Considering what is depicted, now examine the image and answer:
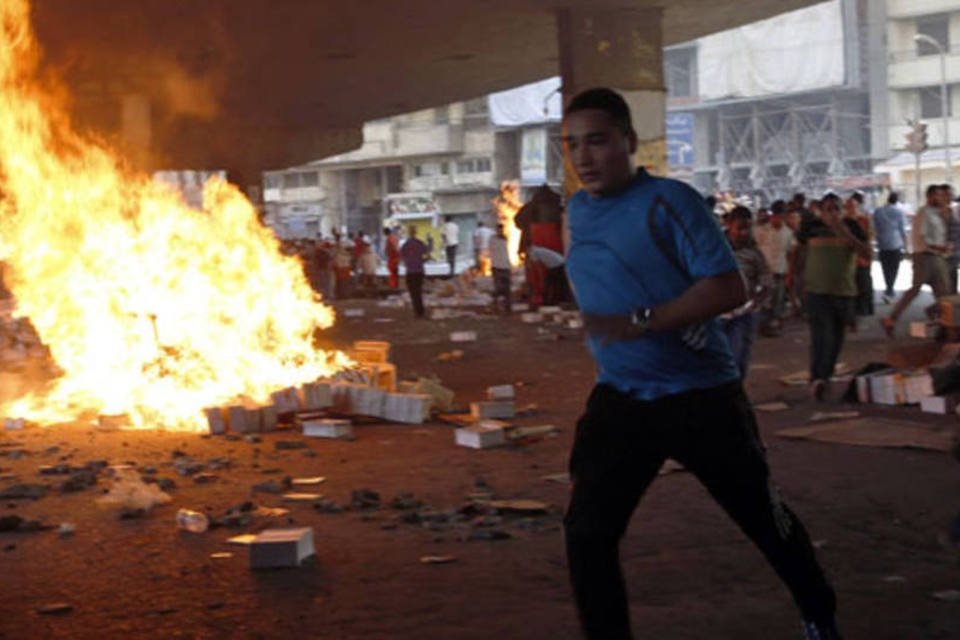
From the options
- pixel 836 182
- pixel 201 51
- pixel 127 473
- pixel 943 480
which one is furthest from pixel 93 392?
pixel 836 182

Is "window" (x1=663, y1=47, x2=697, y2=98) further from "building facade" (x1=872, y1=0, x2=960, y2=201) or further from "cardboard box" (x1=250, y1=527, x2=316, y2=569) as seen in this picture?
"cardboard box" (x1=250, y1=527, x2=316, y2=569)

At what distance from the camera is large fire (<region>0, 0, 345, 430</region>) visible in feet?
41.1

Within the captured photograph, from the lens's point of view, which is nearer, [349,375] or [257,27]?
[349,375]

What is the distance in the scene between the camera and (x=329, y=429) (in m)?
10.4

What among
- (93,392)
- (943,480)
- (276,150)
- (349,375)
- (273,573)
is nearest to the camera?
(273,573)

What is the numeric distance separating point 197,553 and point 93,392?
7.11 metres

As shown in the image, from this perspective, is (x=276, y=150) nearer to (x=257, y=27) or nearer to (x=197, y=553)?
(x=257, y=27)

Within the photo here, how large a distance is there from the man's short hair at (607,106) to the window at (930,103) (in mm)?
62835

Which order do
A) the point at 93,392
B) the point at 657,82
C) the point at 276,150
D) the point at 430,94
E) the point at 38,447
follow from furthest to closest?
the point at 276,150, the point at 430,94, the point at 657,82, the point at 93,392, the point at 38,447

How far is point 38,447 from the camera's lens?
10.3m

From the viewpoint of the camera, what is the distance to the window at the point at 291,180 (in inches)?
3132

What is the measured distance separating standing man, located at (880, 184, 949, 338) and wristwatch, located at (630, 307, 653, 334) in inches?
478

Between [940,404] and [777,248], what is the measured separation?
344 inches

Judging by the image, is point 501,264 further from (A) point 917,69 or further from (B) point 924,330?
(A) point 917,69
